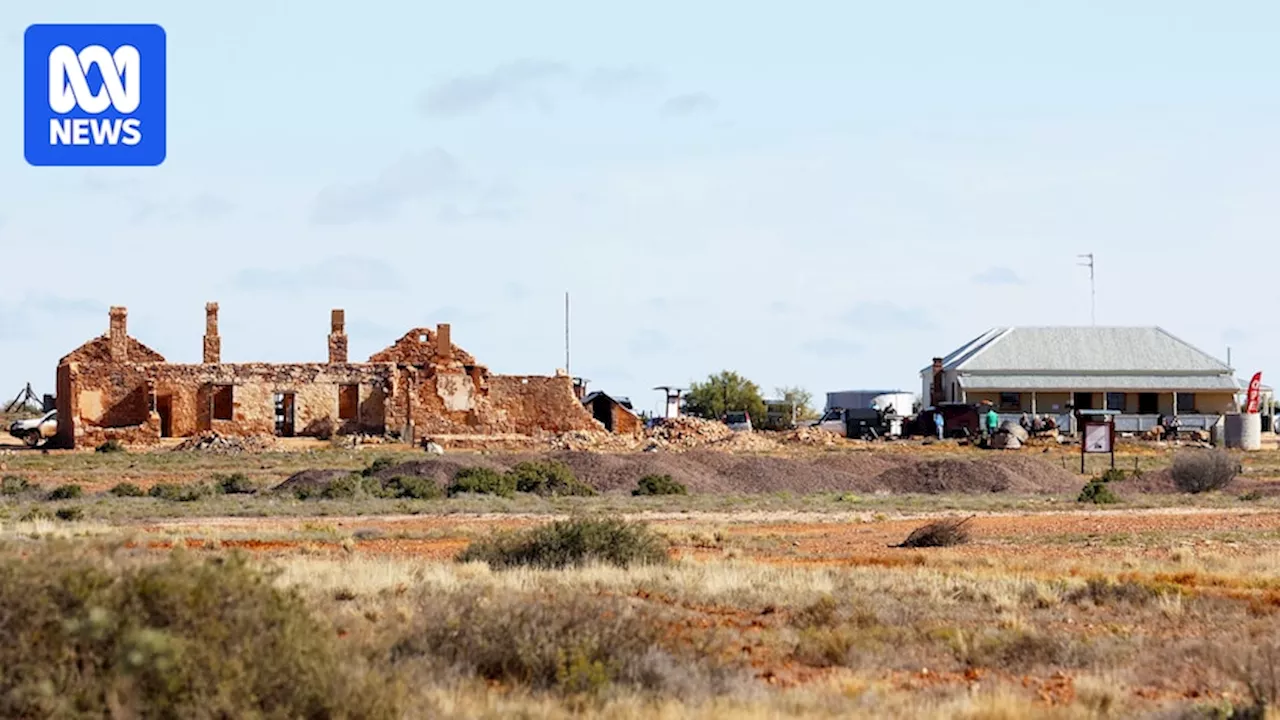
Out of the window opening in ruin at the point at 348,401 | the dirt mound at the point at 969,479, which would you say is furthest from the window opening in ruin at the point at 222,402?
the dirt mound at the point at 969,479

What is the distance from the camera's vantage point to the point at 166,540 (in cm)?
2438

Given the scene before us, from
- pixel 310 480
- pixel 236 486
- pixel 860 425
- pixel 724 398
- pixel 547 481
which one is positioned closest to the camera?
pixel 547 481

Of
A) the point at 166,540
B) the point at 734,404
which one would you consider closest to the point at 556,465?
the point at 166,540

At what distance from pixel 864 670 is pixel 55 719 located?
20.2ft

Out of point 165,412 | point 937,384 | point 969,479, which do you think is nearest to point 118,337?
point 165,412

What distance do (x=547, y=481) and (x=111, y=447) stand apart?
824 inches

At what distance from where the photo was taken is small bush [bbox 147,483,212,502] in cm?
3850

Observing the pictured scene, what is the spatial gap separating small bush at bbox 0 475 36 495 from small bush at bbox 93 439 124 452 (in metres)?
12.6

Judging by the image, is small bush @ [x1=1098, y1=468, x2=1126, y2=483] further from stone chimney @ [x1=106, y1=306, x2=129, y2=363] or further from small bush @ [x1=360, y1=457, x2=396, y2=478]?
stone chimney @ [x1=106, y1=306, x2=129, y2=363]

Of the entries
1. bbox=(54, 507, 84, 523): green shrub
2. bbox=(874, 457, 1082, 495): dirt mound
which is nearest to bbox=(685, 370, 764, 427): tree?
bbox=(874, 457, 1082, 495): dirt mound

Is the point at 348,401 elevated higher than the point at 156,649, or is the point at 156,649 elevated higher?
the point at 348,401

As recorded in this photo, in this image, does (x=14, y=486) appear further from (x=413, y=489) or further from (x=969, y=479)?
(x=969, y=479)

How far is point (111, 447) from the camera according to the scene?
5756 centimetres

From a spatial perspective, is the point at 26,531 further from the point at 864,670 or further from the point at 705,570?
the point at 864,670
